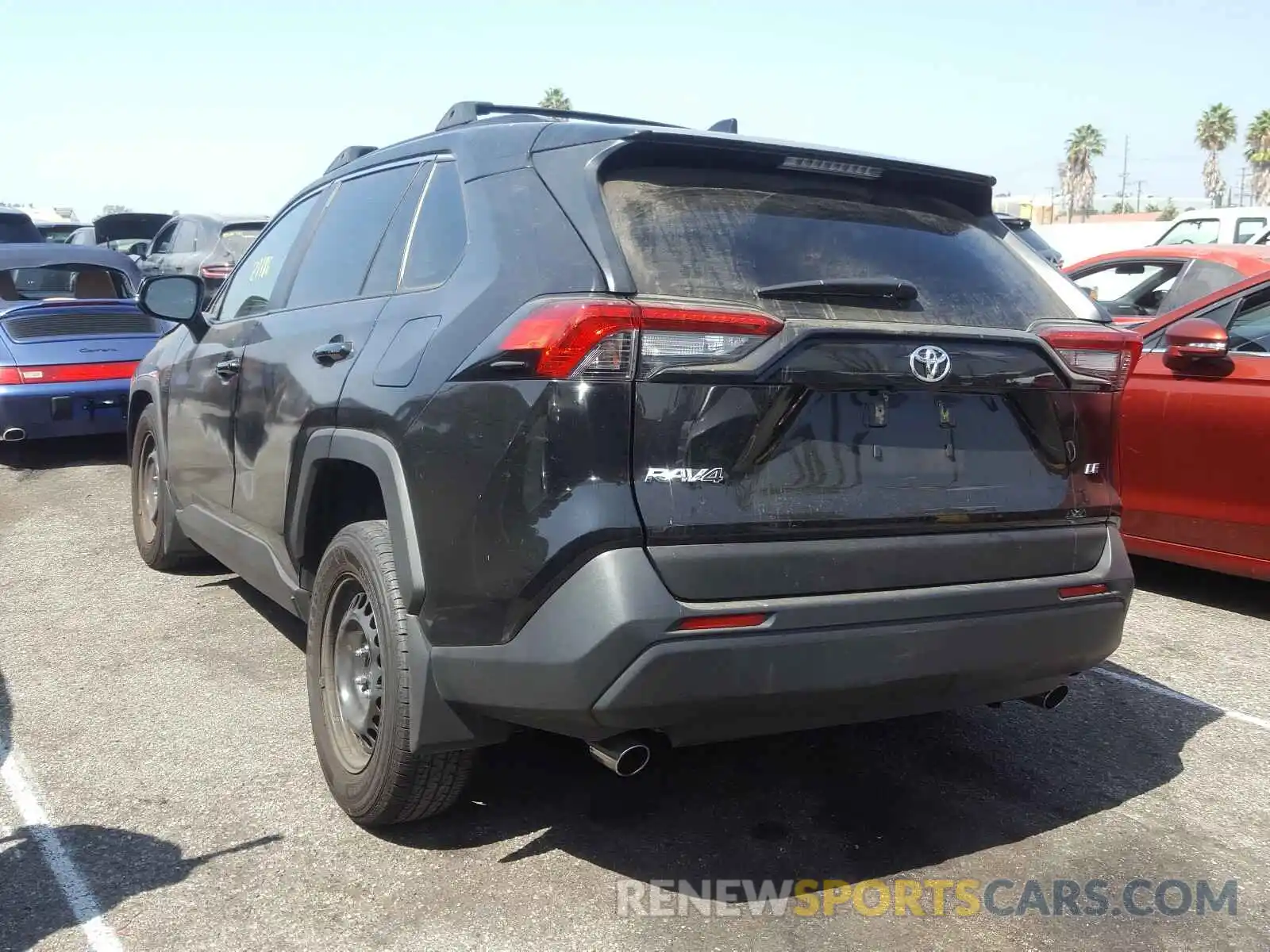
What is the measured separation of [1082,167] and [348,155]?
295ft

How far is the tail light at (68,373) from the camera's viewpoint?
8234 mm

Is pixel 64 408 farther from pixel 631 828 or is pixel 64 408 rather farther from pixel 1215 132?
pixel 1215 132

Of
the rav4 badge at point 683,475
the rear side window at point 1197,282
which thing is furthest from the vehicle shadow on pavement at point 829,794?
the rear side window at point 1197,282

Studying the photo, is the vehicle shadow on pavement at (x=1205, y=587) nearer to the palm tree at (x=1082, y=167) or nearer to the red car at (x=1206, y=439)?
the red car at (x=1206, y=439)

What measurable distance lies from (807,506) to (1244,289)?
3966 mm

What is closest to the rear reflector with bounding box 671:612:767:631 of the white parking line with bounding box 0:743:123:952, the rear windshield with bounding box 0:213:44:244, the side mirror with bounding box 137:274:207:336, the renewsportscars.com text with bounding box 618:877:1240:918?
the renewsportscars.com text with bounding box 618:877:1240:918

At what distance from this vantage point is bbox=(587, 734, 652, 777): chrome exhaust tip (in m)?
2.75

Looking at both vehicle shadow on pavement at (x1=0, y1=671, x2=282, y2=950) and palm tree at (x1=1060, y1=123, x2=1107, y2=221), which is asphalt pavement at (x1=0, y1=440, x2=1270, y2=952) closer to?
vehicle shadow on pavement at (x1=0, y1=671, x2=282, y2=950)

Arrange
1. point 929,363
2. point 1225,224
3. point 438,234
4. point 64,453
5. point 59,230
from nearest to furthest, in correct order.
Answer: point 929,363 < point 438,234 < point 64,453 < point 1225,224 < point 59,230

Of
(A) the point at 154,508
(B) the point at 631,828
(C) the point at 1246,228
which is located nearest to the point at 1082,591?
(B) the point at 631,828

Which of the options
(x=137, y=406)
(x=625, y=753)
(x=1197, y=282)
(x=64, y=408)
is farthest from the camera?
(x=64, y=408)

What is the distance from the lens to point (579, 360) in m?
2.59

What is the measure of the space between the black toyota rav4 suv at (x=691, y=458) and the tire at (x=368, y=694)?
1 centimetres

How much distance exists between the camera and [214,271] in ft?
44.7
